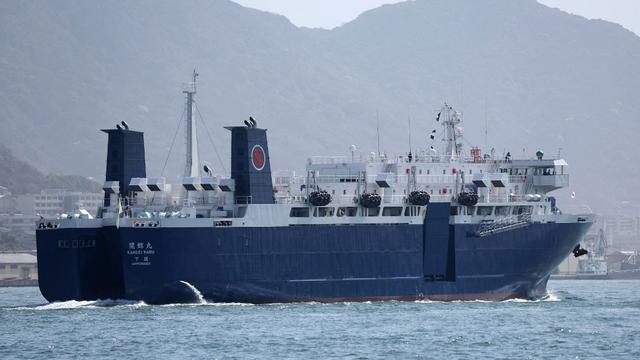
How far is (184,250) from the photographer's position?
76.1 meters

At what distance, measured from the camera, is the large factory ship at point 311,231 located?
76.7 metres

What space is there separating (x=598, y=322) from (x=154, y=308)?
21.7 m

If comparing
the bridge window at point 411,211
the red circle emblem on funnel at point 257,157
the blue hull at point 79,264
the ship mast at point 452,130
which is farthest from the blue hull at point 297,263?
the ship mast at point 452,130

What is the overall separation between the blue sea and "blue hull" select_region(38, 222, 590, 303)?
115 cm

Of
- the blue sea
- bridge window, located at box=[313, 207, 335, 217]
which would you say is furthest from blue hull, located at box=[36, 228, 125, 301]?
bridge window, located at box=[313, 207, 335, 217]

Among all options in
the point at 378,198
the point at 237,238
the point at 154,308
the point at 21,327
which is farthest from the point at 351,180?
the point at 21,327

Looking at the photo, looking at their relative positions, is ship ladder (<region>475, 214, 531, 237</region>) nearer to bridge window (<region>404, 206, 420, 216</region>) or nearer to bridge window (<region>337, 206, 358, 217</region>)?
bridge window (<region>404, 206, 420, 216</region>)

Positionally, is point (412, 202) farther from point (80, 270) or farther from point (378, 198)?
point (80, 270)

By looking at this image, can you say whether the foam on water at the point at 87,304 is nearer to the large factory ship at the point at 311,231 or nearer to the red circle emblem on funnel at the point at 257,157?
the large factory ship at the point at 311,231

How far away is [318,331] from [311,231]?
15475 millimetres

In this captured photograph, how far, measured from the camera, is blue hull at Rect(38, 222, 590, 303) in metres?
76.1

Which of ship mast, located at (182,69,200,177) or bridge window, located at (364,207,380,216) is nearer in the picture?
ship mast, located at (182,69,200,177)

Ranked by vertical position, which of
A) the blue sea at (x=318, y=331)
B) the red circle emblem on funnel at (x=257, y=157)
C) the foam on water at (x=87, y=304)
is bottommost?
the blue sea at (x=318, y=331)

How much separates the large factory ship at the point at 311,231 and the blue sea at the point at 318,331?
152cm
